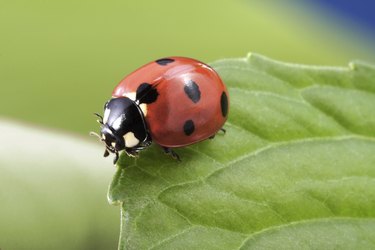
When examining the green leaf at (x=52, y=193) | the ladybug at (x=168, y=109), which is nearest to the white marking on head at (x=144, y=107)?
the ladybug at (x=168, y=109)

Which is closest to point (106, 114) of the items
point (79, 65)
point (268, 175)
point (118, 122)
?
point (118, 122)

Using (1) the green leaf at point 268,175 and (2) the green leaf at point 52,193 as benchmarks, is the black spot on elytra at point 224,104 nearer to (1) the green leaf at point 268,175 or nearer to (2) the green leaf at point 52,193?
(1) the green leaf at point 268,175

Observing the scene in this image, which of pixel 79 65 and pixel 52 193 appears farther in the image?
pixel 79 65

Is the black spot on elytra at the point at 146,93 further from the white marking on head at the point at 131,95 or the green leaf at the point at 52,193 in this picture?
the green leaf at the point at 52,193

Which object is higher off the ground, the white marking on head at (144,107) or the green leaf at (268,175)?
the white marking on head at (144,107)

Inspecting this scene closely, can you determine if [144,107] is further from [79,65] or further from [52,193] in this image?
[79,65]

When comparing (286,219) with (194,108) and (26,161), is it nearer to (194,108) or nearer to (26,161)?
(194,108)

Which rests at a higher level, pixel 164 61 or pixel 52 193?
pixel 164 61
